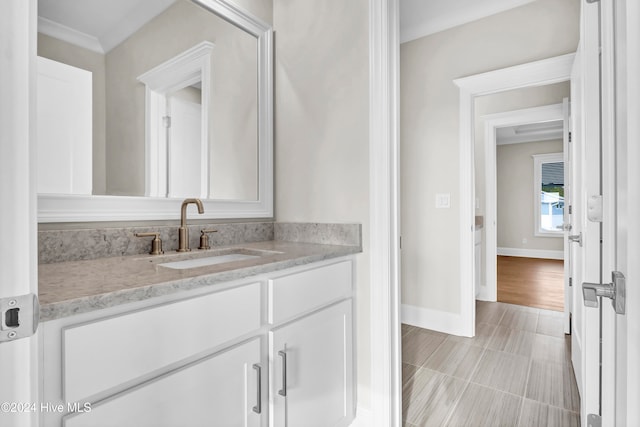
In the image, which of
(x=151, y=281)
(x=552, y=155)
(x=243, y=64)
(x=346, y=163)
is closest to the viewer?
(x=151, y=281)

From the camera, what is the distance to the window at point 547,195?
701 centimetres

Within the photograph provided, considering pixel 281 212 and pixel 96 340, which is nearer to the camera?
pixel 96 340

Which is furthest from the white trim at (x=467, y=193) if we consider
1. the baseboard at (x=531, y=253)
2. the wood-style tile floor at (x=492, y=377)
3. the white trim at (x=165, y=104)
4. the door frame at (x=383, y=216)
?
the baseboard at (x=531, y=253)

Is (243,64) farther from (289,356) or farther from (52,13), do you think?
(289,356)

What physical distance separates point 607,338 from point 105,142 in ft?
5.51

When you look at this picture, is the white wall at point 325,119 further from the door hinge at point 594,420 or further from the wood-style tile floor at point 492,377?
the door hinge at point 594,420

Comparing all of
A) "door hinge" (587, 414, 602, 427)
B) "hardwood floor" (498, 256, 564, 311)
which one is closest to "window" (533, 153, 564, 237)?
"hardwood floor" (498, 256, 564, 311)

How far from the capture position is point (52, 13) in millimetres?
1195

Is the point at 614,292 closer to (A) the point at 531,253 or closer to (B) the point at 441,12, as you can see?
(B) the point at 441,12

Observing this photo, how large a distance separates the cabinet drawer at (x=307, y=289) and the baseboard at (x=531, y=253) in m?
7.04

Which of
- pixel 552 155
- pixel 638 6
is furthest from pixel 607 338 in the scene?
pixel 552 155

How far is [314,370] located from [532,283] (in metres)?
4.39

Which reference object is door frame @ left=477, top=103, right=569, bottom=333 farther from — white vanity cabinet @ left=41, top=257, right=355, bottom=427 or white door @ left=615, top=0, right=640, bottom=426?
white door @ left=615, top=0, right=640, bottom=426

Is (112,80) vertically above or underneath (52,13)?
underneath
